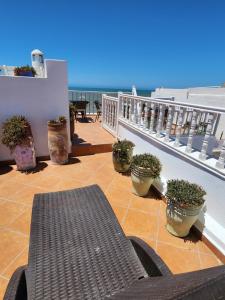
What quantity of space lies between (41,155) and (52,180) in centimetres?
108

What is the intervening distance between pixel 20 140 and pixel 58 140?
0.74 metres

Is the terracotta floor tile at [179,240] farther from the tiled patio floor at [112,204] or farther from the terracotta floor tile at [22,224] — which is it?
the terracotta floor tile at [22,224]

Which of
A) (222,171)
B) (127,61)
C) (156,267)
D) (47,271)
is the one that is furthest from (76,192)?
(127,61)

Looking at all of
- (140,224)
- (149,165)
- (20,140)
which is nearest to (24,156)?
(20,140)

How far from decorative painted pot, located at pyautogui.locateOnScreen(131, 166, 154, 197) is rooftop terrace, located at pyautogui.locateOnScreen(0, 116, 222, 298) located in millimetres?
119

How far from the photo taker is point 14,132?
11.1 ft

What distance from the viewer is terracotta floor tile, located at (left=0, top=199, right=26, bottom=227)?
95.5 inches

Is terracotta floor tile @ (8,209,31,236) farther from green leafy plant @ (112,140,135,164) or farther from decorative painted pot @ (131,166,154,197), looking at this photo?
green leafy plant @ (112,140,135,164)

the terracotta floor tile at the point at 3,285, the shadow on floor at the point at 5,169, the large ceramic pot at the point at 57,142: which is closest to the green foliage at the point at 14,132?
the large ceramic pot at the point at 57,142

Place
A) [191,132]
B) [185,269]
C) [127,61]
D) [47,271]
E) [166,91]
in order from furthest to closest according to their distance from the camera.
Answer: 1. [127,61]
2. [166,91]
3. [191,132]
4. [185,269]
5. [47,271]

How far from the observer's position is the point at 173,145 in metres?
2.82

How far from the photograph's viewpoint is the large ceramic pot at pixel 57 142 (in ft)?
12.4

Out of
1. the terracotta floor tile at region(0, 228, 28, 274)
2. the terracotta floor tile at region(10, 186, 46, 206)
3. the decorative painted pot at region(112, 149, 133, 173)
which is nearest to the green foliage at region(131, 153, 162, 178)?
the decorative painted pot at region(112, 149, 133, 173)

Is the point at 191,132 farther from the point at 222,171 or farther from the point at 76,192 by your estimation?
the point at 76,192
